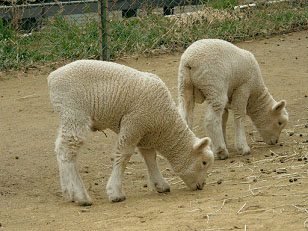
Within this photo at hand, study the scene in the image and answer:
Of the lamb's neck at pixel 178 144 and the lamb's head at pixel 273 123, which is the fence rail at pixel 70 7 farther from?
the lamb's neck at pixel 178 144

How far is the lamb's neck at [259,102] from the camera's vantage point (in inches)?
287

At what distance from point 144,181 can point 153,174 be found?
558 mm

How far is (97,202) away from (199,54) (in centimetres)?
215

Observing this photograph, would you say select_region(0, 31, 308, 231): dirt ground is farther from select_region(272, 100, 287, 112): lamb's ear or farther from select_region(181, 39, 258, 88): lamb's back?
select_region(181, 39, 258, 88): lamb's back

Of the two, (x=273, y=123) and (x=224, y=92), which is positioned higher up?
(x=224, y=92)

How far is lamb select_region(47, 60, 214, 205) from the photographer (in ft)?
17.0

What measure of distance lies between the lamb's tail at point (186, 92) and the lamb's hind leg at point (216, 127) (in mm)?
230

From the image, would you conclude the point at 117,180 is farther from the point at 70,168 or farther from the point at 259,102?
the point at 259,102

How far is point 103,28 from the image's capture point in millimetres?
9570

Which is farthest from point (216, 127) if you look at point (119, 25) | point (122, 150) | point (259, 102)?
point (119, 25)

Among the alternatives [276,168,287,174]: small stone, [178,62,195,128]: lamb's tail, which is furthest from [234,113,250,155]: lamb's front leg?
[276,168,287,174]: small stone

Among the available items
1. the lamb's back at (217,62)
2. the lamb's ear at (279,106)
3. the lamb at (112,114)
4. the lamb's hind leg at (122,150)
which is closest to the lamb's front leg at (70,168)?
the lamb at (112,114)

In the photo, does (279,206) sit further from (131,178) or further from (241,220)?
(131,178)

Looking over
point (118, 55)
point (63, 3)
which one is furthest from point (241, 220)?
point (63, 3)
